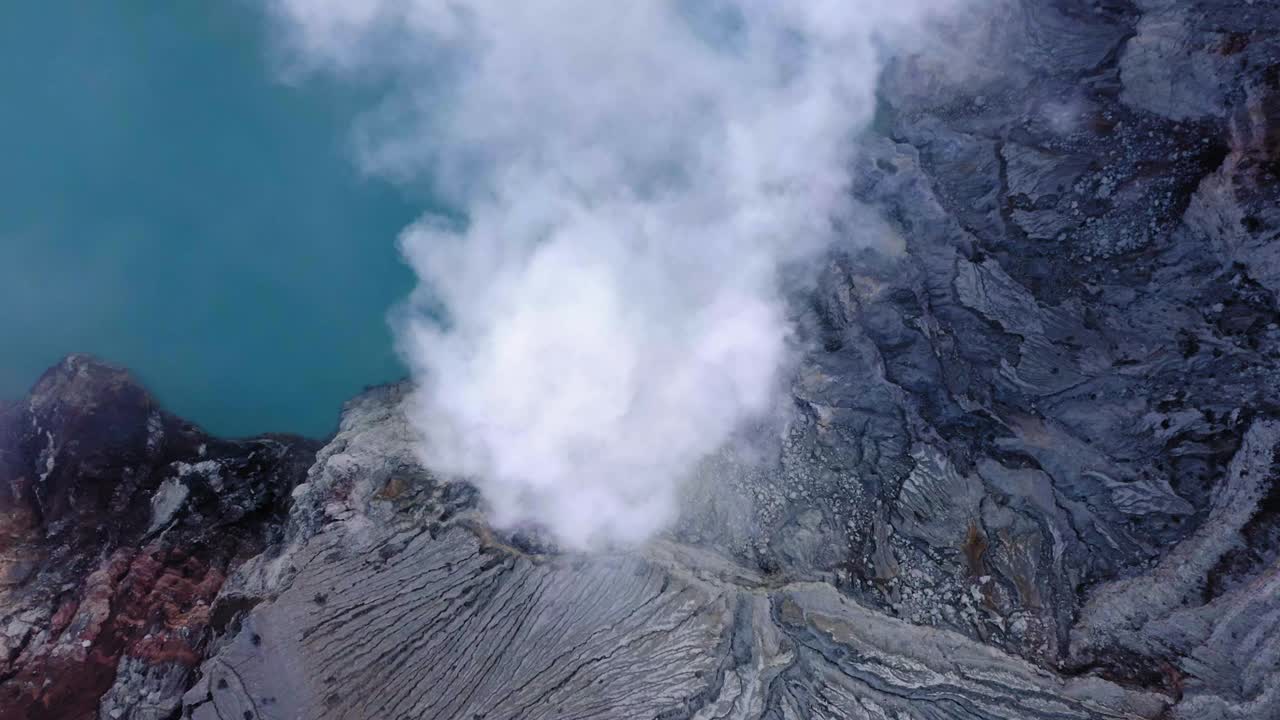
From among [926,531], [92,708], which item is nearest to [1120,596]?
[926,531]

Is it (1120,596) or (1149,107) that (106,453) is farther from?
(1149,107)

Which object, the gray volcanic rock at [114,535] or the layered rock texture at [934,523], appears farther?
the gray volcanic rock at [114,535]

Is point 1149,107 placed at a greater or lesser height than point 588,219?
lesser

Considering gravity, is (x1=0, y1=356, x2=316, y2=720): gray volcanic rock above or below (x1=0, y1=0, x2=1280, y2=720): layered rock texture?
above

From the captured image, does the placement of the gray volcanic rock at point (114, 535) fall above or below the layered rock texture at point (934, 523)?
above

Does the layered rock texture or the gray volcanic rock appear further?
the gray volcanic rock

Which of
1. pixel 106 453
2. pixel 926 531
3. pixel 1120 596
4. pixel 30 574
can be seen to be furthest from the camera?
pixel 106 453

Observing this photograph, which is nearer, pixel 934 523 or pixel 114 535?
pixel 934 523

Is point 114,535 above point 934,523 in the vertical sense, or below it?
above
